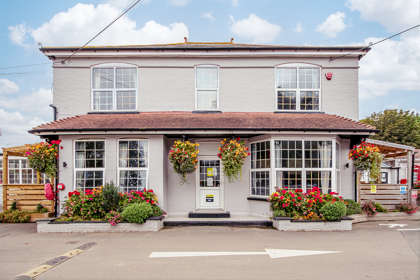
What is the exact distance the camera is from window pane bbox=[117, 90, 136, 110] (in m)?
12.1

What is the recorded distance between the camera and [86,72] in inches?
477

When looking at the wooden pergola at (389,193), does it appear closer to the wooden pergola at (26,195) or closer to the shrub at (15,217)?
the wooden pergola at (26,195)

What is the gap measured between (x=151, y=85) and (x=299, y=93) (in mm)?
5926

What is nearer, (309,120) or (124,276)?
(124,276)

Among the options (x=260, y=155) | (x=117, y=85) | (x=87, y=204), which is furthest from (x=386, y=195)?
(x=117, y=85)

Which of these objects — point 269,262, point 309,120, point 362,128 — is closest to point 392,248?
point 269,262

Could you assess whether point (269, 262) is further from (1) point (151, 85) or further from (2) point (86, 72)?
(2) point (86, 72)

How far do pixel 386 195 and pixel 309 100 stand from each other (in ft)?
16.0

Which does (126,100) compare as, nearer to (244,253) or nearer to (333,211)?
(244,253)

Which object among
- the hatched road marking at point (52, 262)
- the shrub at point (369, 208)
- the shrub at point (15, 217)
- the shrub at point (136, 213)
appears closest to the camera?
the hatched road marking at point (52, 262)

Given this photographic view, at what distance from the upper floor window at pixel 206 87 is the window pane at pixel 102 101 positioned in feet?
11.5

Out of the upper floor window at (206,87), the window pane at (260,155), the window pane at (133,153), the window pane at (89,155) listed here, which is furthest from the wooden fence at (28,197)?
the window pane at (260,155)

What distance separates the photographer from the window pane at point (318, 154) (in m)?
10.7

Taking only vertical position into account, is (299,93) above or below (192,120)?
above
